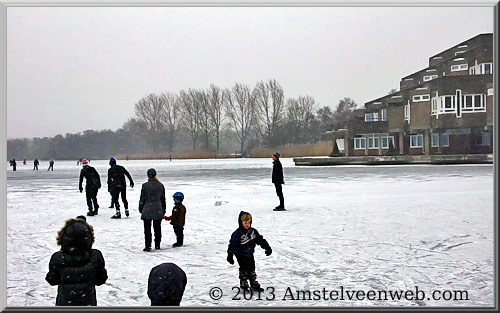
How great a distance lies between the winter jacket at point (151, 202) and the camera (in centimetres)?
775

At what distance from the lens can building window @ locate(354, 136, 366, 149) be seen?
187 ft

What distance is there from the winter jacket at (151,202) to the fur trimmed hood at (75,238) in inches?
174

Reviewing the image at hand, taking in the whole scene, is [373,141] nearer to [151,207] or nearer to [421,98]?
[421,98]

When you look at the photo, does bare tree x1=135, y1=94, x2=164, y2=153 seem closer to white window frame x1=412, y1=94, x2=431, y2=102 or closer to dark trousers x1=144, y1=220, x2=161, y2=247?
white window frame x1=412, y1=94, x2=431, y2=102

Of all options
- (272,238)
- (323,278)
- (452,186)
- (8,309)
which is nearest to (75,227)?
(8,309)

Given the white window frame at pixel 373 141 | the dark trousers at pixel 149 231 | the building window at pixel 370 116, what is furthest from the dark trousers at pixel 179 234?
the building window at pixel 370 116

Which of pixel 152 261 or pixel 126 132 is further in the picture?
pixel 126 132

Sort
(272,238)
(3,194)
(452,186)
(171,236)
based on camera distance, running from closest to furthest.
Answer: (3,194), (272,238), (171,236), (452,186)

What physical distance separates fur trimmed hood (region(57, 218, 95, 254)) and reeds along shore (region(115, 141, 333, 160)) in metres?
63.1

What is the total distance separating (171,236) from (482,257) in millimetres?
5961

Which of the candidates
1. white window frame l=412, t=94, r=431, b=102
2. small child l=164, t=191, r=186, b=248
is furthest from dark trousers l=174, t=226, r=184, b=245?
white window frame l=412, t=94, r=431, b=102

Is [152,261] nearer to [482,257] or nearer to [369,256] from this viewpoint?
[369,256]

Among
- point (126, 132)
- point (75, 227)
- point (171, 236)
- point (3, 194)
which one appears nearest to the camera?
point (75, 227)

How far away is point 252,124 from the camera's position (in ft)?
286
